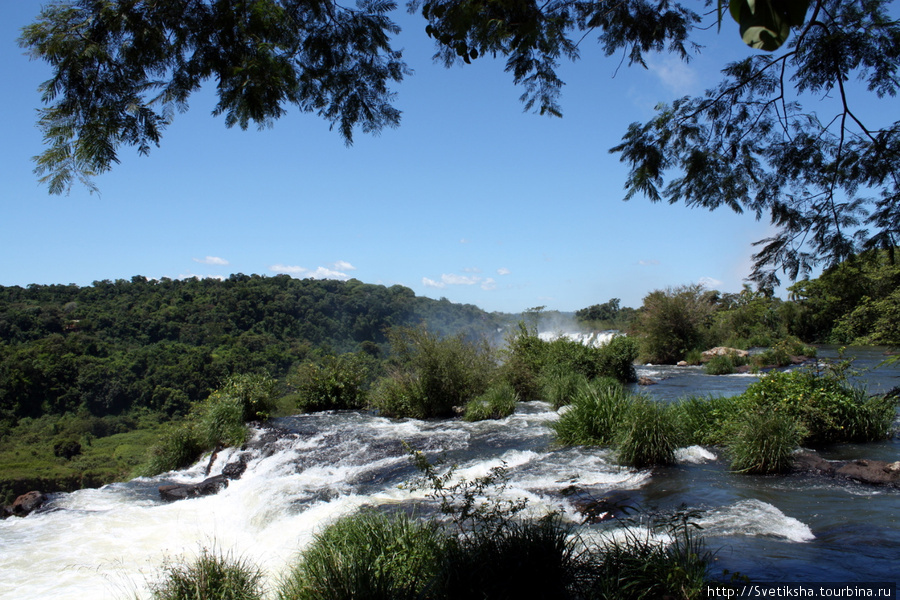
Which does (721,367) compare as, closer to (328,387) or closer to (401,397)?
(401,397)

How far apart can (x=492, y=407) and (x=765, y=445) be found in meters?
7.73

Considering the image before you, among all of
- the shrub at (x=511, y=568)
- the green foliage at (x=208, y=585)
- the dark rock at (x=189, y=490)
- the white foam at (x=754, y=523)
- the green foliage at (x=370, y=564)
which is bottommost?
the dark rock at (x=189, y=490)

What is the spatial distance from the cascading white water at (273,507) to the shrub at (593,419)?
449 millimetres

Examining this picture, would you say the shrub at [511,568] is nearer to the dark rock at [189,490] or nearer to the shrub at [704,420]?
the shrub at [704,420]

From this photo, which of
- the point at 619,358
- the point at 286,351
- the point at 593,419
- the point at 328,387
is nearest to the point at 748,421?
the point at 593,419

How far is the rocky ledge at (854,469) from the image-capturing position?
6.39 meters

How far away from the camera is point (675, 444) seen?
796 centimetres

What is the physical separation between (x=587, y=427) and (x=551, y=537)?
6.06m

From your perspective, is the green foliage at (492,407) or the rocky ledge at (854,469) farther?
the green foliage at (492,407)

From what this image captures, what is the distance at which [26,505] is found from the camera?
30.3ft

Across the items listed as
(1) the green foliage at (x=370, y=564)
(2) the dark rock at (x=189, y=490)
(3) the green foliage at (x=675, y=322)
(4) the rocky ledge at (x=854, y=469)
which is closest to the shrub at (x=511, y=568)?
(1) the green foliage at (x=370, y=564)

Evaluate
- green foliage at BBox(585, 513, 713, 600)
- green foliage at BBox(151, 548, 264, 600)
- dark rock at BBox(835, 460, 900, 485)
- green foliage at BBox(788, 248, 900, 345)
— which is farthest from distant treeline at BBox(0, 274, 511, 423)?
green foliage at BBox(585, 513, 713, 600)

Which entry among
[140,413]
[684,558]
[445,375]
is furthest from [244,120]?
[140,413]

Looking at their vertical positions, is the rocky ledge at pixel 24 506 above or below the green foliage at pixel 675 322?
below
